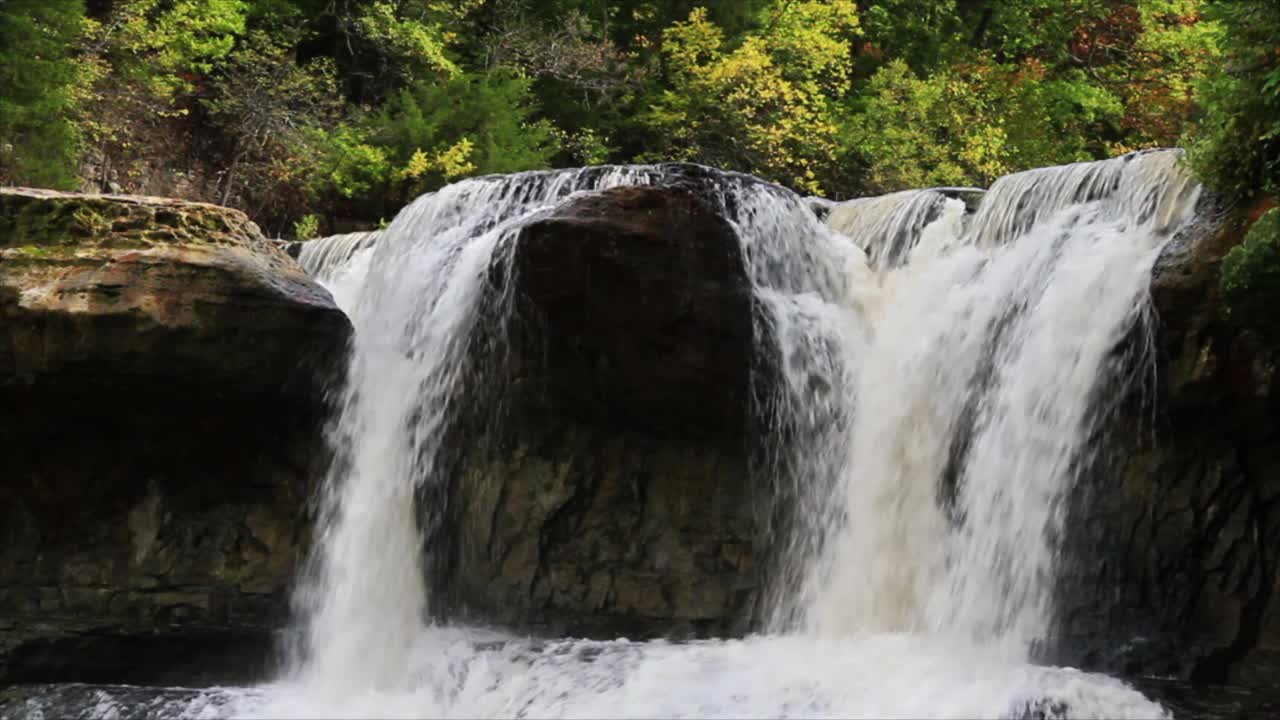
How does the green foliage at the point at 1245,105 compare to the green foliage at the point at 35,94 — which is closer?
the green foliage at the point at 1245,105

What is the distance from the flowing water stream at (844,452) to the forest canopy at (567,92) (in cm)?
717

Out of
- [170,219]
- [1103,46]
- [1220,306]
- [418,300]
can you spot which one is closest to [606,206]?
[418,300]

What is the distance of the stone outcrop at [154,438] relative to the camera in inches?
381

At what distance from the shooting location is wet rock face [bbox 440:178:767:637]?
9.59 metres

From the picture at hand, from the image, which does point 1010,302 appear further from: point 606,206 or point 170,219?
point 170,219

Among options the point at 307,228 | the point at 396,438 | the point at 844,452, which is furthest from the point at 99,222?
the point at 307,228

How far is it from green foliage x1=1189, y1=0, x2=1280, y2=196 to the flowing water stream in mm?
795

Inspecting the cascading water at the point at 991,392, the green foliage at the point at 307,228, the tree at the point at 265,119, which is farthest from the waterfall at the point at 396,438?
the tree at the point at 265,119

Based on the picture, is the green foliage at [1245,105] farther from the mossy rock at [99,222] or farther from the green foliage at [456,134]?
the green foliage at [456,134]

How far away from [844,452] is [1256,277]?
13.2 ft

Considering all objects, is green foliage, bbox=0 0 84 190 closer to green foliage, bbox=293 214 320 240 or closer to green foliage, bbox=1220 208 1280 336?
green foliage, bbox=293 214 320 240

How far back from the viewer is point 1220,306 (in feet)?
23.1

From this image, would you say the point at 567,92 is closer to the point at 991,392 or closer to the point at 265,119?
the point at 265,119

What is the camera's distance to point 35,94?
49.5 ft
